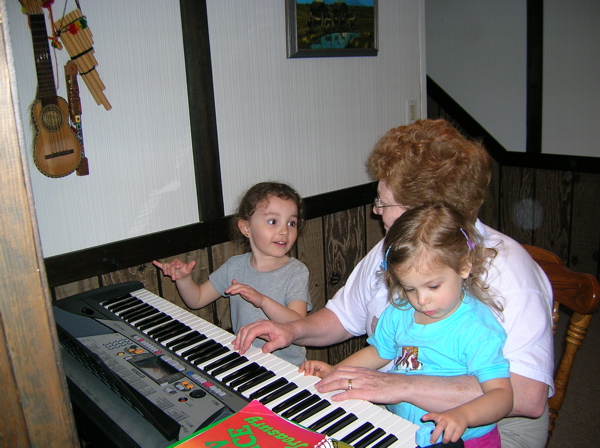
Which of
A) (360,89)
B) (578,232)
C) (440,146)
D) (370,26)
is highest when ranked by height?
(370,26)

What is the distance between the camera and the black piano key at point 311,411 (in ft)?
3.49

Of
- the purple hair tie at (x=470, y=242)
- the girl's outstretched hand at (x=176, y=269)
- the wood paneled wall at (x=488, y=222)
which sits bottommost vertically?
the wood paneled wall at (x=488, y=222)

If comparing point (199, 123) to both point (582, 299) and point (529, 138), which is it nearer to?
point (582, 299)

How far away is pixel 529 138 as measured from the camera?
400 centimetres

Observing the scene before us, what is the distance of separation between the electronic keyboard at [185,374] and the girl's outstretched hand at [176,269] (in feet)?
0.57

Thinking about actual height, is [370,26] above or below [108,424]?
above

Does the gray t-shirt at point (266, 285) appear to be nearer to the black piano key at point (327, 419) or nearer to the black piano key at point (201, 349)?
the black piano key at point (201, 349)

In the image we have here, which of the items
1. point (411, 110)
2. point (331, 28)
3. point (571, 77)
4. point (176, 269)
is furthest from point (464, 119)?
point (176, 269)

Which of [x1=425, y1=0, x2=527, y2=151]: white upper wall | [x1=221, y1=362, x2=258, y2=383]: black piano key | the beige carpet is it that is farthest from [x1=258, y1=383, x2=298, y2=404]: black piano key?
[x1=425, y1=0, x2=527, y2=151]: white upper wall

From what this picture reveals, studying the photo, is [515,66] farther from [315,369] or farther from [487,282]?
[315,369]

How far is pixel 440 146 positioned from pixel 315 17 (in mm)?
1002

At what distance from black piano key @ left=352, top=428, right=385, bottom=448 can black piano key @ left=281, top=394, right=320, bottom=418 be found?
159mm

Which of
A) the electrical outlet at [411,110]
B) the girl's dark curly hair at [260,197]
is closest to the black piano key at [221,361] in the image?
the girl's dark curly hair at [260,197]

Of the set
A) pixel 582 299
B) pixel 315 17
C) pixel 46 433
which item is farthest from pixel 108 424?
pixel 315 17
